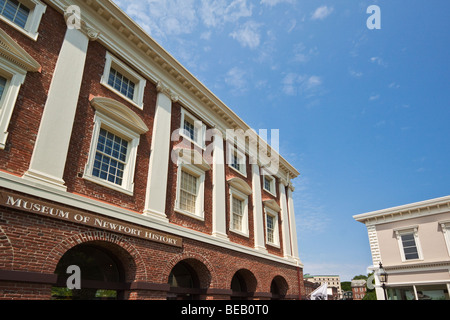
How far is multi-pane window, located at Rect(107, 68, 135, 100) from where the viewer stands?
12.8 metres

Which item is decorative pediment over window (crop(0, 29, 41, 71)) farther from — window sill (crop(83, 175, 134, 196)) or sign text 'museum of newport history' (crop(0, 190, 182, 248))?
sign text 'museum of newport history' (crop(0, 190, 182, 248))

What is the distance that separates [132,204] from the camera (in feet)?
37.8

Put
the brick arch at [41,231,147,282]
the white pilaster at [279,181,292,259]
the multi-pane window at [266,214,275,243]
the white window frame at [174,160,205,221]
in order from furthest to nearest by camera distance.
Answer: the white pilaster at [279,181,292,259], the multi-pane window at [266,214,275,243], the white window frame at [174,160,205,221], the brick arch at [41,231,147,282]

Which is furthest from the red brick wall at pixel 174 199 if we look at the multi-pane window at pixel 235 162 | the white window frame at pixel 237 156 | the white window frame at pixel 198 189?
the multi-pane window at pixel 235 162

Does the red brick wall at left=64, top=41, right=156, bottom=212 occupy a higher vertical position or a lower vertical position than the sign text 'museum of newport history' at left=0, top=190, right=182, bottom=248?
higher

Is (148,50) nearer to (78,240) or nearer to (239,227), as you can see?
(78,240)

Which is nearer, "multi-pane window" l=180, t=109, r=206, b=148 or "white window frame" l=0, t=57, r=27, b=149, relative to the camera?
"white window frame" l=0, t=57, r=27, b=149

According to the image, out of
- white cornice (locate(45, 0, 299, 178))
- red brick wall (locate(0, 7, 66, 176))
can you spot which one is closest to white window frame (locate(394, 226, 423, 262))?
white cornice (locate(45, 0, 299, 178))

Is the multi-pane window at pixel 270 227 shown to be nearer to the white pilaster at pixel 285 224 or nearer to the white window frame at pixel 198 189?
the white pilaster at pixel 285 224

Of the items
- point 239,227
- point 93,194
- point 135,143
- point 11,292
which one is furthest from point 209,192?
point 11,292

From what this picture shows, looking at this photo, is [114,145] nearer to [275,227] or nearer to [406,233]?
[275,227]

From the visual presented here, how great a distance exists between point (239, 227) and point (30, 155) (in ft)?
38.5

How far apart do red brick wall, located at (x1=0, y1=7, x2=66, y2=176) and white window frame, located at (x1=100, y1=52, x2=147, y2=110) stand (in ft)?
6.13

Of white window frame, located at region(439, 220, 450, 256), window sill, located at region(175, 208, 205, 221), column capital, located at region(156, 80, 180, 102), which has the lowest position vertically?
window sill, located at region(175, 208, 205, 221)
